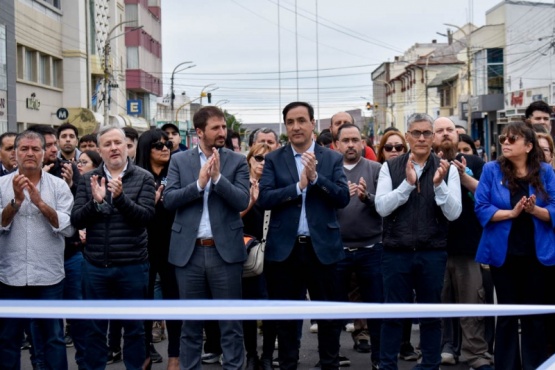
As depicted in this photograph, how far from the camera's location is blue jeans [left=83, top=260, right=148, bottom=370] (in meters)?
6.99

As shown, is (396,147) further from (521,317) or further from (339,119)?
(521,317)

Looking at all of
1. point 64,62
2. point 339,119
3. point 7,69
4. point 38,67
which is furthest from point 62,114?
point 339,119

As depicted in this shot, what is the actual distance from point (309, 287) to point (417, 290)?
0.93 meters

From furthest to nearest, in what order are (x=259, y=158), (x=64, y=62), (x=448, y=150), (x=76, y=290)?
1. (x=64, y=62)
2. (x=259, y=158)
3. (x=448, y=150)
4. (x=76, y=290)

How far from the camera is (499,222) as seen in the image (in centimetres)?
693

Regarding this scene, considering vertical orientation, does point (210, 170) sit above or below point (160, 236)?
above

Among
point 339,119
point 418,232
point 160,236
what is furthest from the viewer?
point 339,119

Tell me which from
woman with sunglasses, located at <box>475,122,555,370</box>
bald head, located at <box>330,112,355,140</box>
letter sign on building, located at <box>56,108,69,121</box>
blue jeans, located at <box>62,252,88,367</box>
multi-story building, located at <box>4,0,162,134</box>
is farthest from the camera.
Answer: multi-story building, located at <box>4,0,162,134</box>

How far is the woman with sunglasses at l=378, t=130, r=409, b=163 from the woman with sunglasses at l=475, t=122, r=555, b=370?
2.10 m

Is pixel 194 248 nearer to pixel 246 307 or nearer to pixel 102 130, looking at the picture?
pixel 102 130

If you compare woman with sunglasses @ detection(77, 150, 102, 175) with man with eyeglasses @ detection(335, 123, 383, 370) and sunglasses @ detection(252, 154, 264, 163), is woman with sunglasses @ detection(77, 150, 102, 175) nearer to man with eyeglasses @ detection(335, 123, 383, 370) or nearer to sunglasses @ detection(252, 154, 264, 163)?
sunglasses @ detection(252, 154, 264, 163)

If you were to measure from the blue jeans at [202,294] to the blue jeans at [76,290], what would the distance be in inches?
45.7

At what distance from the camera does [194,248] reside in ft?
22.7

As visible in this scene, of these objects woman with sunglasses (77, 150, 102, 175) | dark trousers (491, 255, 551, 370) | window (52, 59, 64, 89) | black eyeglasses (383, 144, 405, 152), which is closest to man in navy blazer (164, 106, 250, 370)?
dark trousers (491, 255, 551, 370)
